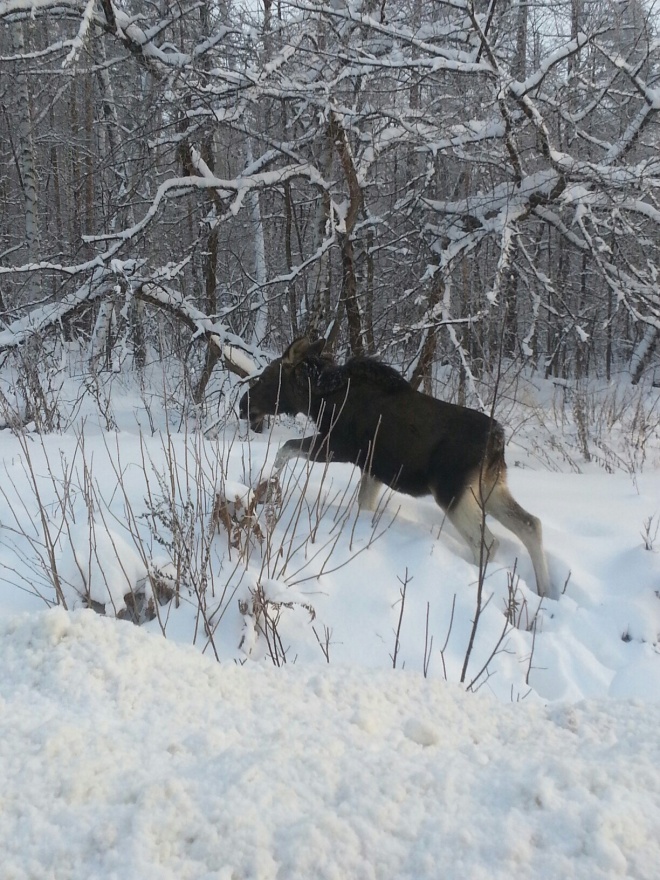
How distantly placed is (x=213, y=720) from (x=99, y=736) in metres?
0.31

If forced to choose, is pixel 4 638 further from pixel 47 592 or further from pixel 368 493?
pixel 368 493

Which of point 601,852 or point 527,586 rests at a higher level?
point 601,852

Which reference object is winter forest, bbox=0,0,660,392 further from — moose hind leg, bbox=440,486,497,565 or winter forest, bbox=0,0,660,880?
Result: moose hind leg, bbox=440,486,497,565

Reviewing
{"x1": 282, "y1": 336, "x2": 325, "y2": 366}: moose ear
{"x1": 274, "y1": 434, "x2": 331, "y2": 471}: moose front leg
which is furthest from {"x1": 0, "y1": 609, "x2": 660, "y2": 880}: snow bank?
{"x1": 282, "y1": 336, "x2": 325, "y2": 366}: moose ear

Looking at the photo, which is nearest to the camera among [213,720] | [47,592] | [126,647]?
[213,720]

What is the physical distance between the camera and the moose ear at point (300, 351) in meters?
5.55

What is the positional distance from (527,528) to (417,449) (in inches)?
38.0

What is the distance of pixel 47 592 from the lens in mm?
3557

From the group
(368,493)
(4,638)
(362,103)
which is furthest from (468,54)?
(4,638)

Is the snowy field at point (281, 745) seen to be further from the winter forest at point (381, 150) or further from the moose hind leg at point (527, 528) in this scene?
the winter forest at point (381, 150)

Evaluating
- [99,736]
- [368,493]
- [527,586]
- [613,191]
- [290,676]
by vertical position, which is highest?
[613,191]

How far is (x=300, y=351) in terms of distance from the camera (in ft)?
18.3

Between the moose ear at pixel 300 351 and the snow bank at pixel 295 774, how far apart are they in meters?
3.76

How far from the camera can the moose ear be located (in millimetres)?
5555
